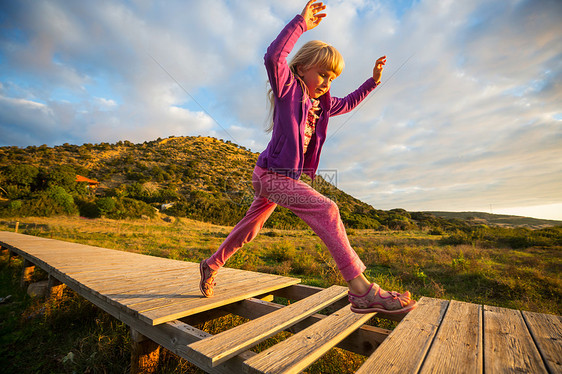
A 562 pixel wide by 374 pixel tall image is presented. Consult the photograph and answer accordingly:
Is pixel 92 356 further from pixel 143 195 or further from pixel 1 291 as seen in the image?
pixel 143 195

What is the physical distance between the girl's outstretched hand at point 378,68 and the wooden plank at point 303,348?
1.93m

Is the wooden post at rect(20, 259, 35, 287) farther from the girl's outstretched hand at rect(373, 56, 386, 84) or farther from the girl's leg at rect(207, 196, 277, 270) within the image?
the girl's outstretched hand at rect(373, 56, 386, 84)

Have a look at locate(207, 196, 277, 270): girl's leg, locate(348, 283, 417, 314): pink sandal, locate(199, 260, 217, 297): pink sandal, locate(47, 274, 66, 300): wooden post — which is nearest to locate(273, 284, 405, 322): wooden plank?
locate(199, 260, 217, 297): pink sandal

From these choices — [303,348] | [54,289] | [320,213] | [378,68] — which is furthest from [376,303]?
[54,289]

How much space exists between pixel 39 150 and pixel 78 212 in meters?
24.6

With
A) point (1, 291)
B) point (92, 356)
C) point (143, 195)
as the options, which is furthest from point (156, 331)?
point (143, 195)

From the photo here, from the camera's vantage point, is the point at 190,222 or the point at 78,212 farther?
the point at 190,222

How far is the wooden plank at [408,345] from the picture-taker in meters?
1.22

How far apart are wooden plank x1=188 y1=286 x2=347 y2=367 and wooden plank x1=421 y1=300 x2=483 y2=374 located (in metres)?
0.84

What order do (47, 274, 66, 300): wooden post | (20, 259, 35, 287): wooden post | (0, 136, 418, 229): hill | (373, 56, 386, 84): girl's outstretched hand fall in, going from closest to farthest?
(373, 56, 386, 84): girl's outstretched hand
(47, 274, 66, 300): wooden post
(20, 259, 35, 287): wooden post
(0, 136, 418, 229): hill

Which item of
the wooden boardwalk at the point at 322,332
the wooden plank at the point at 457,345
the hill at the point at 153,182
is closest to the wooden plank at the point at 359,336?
the wooden boardwalk at the point at 322,332

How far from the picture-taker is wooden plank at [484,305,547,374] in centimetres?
123

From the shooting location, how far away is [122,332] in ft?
9.07

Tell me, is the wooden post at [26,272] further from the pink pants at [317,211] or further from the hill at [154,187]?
the hill at [154,187]
